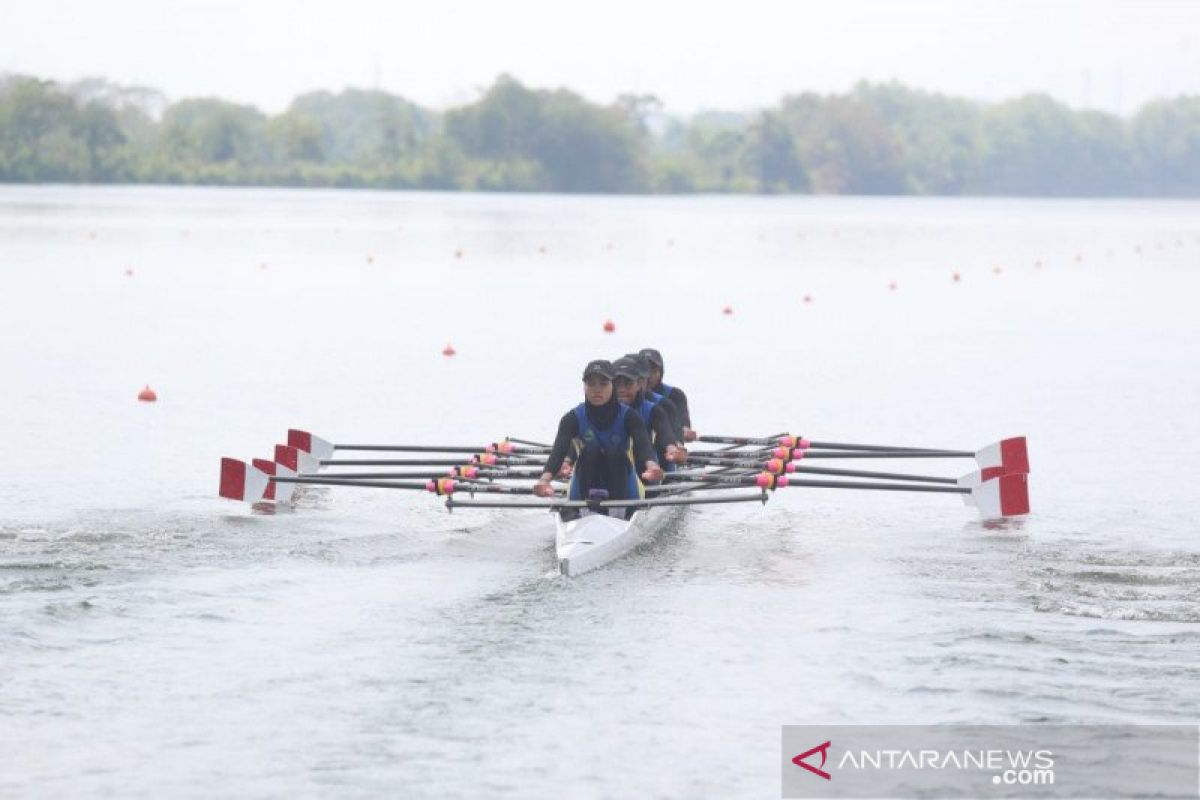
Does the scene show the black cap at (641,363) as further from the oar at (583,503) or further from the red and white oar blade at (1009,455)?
the red and white oar blade at (1009,455)

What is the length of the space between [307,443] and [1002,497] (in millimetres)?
6073

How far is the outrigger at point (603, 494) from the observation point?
42.0 feet

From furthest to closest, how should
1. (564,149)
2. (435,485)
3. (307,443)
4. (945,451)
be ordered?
(564,149) → (307,443) → (945,451) → (435,485)

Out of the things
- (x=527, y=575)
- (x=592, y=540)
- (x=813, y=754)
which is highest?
(x=592, y=540)

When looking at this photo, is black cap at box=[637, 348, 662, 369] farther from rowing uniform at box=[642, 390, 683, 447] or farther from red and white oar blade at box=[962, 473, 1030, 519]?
red and white oar blade at box=[962, 473, 1030, 519]

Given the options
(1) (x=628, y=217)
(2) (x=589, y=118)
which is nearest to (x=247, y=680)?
(1) (x=628, y=217)

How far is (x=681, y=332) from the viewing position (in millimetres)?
32688

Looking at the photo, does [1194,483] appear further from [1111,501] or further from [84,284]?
[84,284]

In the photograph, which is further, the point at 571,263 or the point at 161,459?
the point at 571,263

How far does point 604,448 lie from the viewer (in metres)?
13.1

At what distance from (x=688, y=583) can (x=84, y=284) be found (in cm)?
3055

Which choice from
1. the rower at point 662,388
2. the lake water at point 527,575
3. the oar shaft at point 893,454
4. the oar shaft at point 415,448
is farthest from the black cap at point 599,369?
the oar shaft at point 893,454

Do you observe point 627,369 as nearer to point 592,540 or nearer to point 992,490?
point 592,540

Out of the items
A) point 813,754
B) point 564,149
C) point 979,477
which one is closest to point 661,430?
point 979,477
